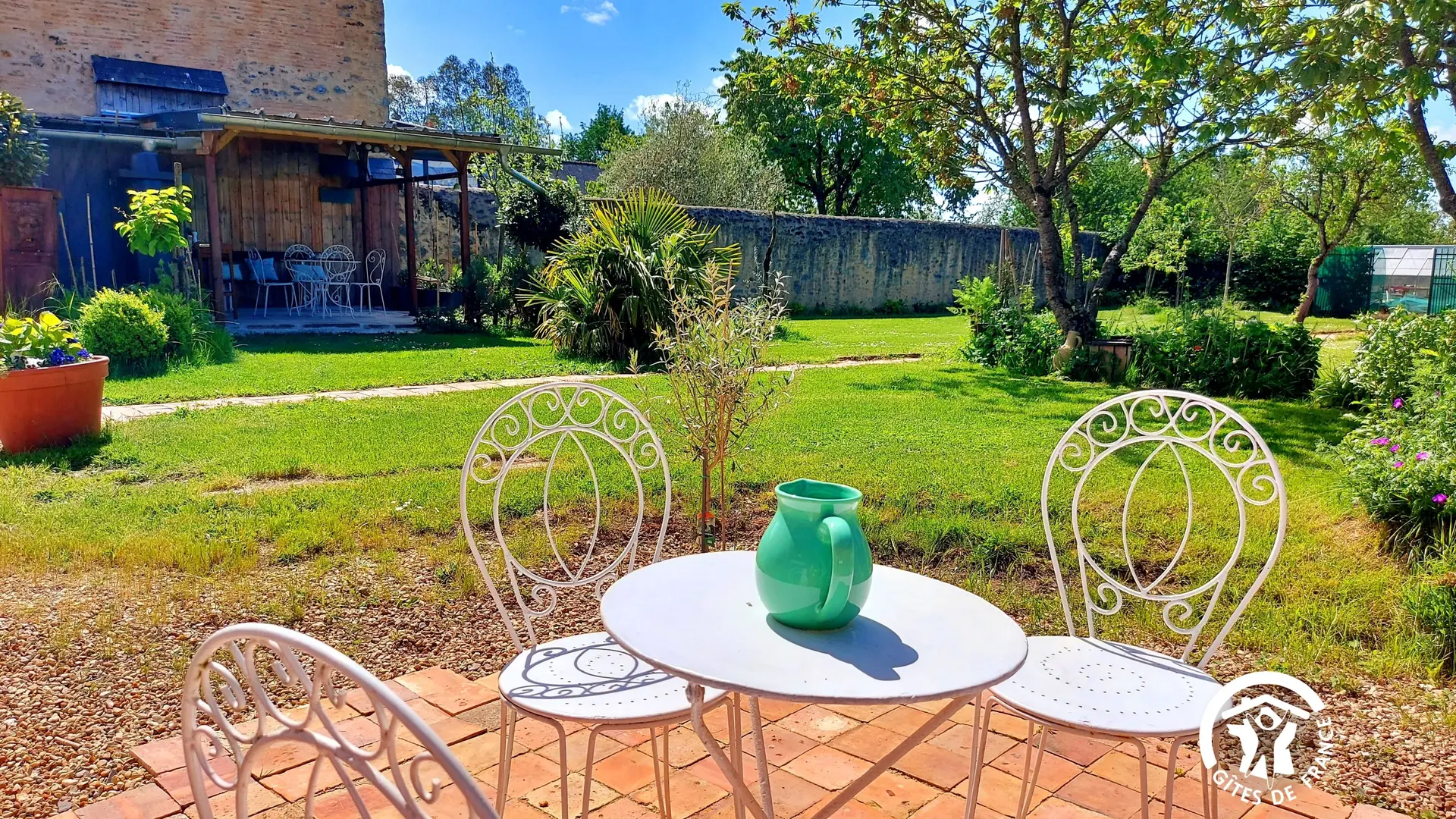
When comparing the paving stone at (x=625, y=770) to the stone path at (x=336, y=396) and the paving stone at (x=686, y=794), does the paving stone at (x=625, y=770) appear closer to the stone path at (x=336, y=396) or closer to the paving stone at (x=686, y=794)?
the paving stone at (x=686, y=794)

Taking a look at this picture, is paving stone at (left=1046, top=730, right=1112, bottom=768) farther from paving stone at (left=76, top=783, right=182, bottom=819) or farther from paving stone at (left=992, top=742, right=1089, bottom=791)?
paving stone at (left=76, top=783, right=182, bottom=819)

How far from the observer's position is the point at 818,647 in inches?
58.0

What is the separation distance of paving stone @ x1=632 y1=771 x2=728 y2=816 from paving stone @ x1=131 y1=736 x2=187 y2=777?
1047 mm

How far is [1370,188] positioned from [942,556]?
14.8m

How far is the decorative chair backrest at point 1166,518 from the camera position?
2023 millimetres

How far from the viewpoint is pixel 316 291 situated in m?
12.5

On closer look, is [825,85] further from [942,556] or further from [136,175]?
[136,175]

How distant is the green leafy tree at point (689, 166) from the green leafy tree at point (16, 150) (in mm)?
9845

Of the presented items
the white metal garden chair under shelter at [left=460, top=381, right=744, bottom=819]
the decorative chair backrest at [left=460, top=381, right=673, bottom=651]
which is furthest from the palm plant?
the white metal garden chair under shelter at [left=460, top=381, right=744, bottom=819]

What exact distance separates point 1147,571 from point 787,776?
7.14 feet

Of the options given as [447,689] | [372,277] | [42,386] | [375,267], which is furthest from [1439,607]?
[372,277]

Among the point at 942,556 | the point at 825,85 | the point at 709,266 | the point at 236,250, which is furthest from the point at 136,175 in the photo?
the point at 942,556

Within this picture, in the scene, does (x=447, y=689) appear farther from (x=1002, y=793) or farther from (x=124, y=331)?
(x=124, y=331)

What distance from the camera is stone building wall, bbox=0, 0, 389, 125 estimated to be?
1417 centimetres
